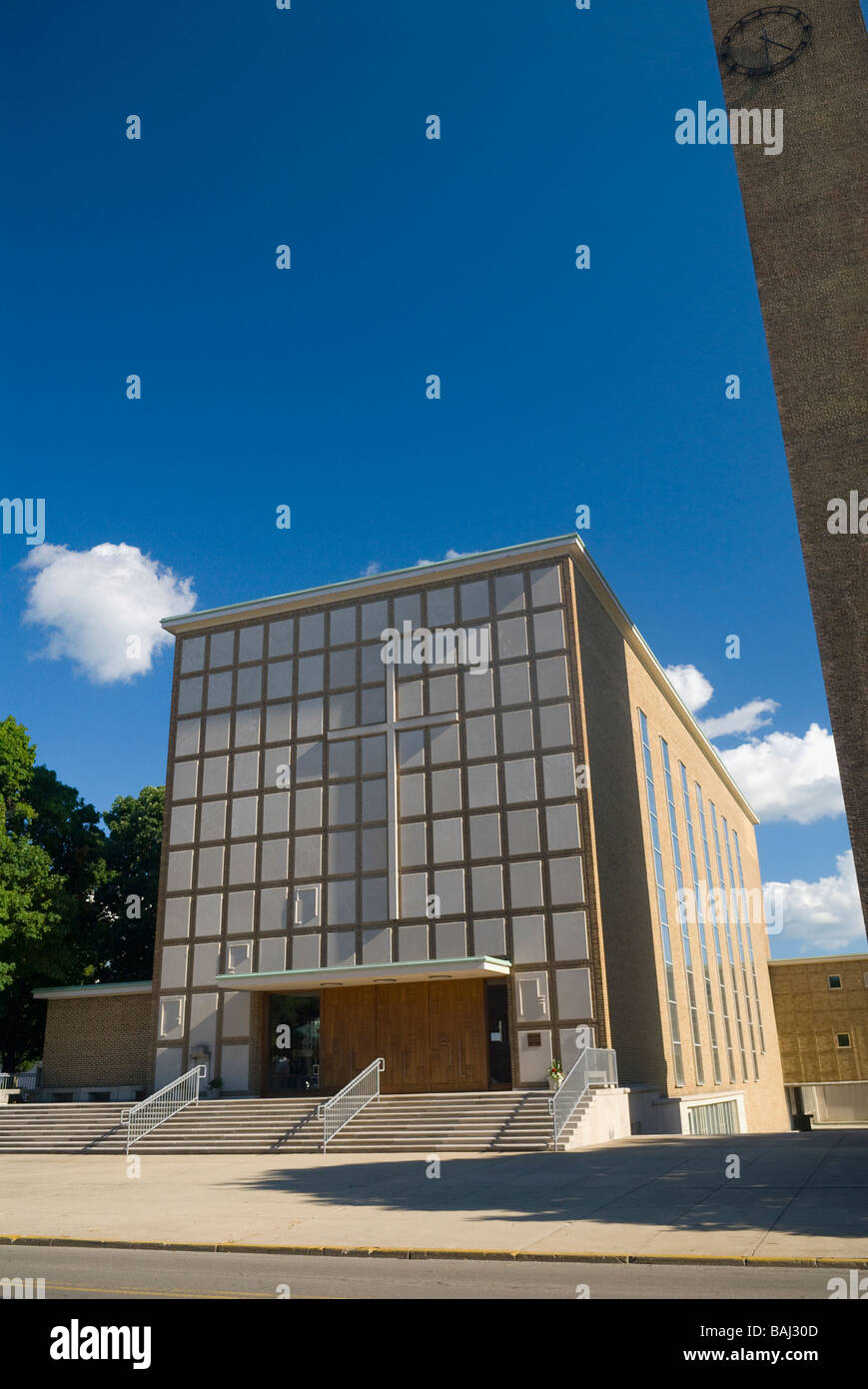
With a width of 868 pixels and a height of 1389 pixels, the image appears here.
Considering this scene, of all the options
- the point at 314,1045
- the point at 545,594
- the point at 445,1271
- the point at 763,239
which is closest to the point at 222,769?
the point at 314,1045

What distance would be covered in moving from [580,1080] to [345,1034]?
7.94 meters

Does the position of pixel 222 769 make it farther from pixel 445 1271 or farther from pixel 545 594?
pixel 445 1271

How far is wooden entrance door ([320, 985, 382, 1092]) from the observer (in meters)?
30.1

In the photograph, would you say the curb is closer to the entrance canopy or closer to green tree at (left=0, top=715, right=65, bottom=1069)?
the entrance canopy

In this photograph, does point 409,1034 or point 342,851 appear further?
point 342,851

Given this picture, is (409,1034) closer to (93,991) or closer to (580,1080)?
(580,1080)

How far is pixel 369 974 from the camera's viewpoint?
95.1 feet

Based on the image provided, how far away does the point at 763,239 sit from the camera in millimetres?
27578

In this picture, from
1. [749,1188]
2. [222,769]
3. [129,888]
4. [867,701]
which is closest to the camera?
A: [749,1188]

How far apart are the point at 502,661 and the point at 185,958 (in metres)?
13.5

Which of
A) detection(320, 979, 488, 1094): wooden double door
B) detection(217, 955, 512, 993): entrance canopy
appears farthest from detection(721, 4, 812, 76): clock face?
detection(320, 979, 488, 1094): wooden double door

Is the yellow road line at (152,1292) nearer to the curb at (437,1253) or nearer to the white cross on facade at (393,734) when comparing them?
the curb at (437,1253)

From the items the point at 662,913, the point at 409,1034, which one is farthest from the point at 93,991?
the point at 662,913
